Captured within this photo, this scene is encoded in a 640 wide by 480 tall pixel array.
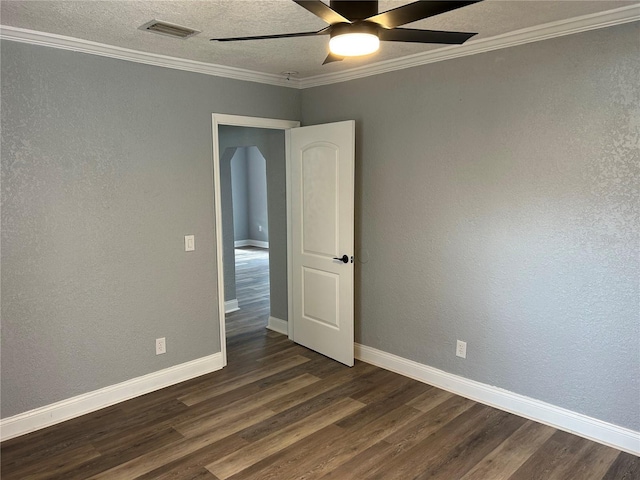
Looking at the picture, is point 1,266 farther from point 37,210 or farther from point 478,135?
point 478,135

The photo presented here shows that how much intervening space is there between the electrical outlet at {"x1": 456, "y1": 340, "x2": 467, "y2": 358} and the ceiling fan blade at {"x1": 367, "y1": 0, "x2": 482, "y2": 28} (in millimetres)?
2421

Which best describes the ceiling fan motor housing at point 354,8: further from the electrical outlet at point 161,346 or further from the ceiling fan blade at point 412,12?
the electrical outlet at point 161,346

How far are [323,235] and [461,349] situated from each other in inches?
59.7

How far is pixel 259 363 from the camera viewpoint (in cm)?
408

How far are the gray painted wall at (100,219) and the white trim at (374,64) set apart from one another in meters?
0.06

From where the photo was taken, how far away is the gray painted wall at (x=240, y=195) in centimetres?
1049

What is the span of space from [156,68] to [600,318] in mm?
3476

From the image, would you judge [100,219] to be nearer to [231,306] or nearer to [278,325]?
[278,325]

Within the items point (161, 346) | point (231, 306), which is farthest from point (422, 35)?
point (231, 306)

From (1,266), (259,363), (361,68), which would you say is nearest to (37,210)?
(1,266)

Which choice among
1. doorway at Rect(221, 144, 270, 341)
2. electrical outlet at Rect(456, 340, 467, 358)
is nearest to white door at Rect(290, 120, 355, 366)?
doorway at Rect(221, 144, 270, 341)

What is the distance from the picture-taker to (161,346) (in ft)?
11.8

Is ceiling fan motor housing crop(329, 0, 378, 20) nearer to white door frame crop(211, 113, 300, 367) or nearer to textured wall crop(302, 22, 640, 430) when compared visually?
textured wall crop(302, 22, 640, 430)

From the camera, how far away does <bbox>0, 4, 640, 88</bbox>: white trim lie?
2.58 meters
